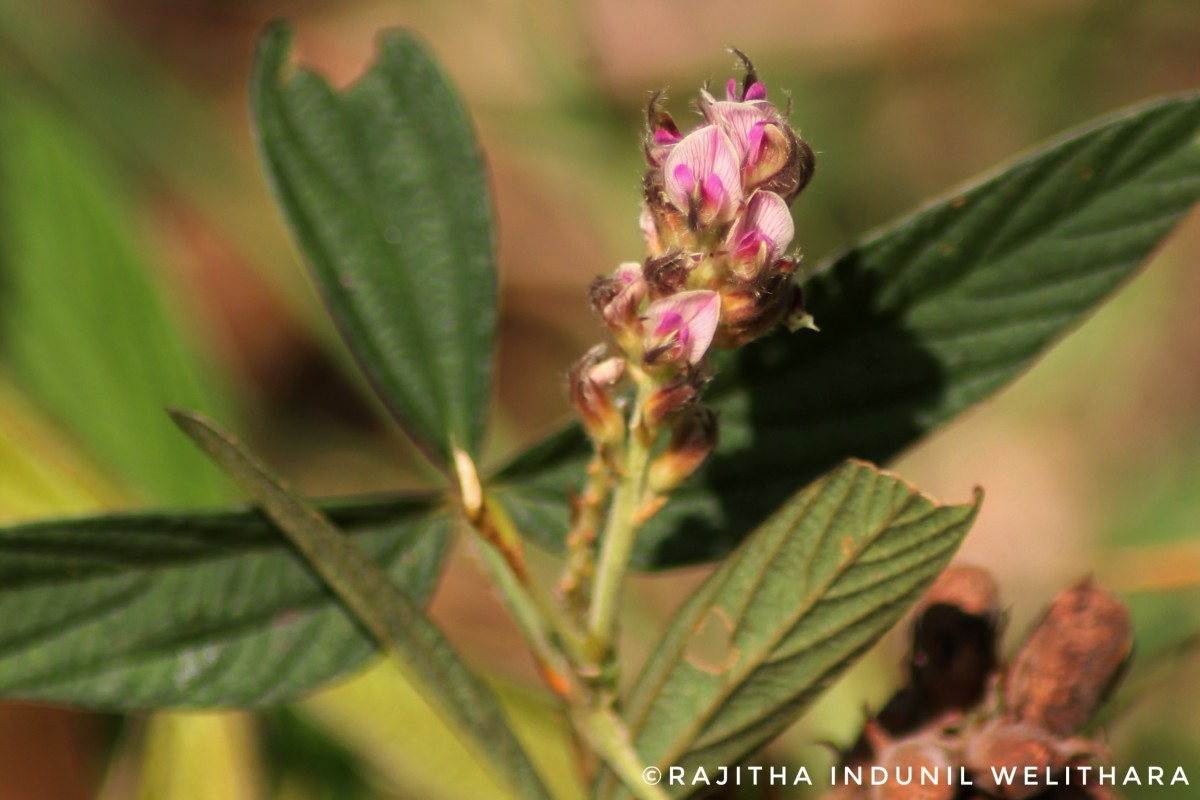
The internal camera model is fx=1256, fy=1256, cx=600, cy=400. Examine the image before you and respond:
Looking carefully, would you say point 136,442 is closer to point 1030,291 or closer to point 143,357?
point 143,357

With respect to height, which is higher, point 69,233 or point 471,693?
point 69,233

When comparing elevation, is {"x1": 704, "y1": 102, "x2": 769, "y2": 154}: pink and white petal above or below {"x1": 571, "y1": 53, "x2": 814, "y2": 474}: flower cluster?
above

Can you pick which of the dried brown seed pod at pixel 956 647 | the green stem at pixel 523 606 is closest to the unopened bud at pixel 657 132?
the green stem at pixel 523 606

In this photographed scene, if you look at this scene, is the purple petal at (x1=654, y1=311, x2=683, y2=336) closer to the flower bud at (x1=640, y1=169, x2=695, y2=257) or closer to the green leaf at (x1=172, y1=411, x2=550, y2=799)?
the flower bud at (x1=640, y1=169, x2=695, y2=257)

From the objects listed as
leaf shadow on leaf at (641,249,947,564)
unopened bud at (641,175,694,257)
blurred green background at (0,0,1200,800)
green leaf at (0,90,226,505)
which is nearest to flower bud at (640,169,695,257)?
unopened bud at (641,175,694,257)

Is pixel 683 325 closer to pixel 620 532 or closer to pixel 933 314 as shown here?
pixel 620 532

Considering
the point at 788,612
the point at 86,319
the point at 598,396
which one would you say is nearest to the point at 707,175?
the point at 598,396

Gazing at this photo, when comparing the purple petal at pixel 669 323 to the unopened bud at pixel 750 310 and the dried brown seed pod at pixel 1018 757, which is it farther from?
the dried brown seed pod at pixel 1018 757

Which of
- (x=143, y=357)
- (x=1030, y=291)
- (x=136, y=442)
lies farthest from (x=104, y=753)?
(x=1030, y=291)
